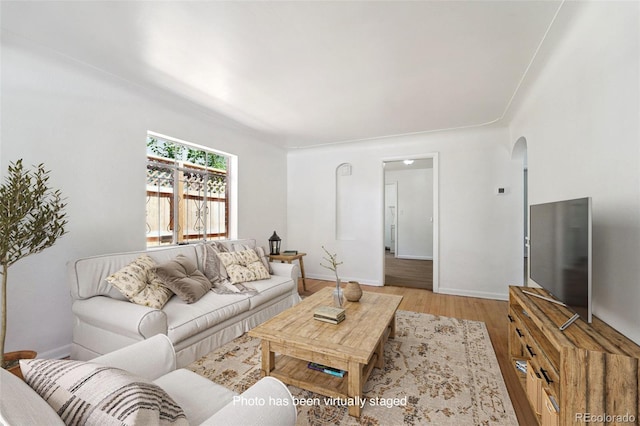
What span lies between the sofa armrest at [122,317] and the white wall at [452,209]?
3.53 meters

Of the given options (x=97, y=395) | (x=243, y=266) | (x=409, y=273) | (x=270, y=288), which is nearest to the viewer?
(x=97, y=395)

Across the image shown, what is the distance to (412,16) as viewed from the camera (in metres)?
1.80

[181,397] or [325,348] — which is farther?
[325,348]

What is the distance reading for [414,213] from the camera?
788 cm

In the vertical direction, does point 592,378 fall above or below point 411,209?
below

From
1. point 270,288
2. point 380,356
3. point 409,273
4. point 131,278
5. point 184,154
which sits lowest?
point 409,273

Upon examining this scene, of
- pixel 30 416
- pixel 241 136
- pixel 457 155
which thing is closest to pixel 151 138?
pixel 241 136

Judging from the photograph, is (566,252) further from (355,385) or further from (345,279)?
(345,279)

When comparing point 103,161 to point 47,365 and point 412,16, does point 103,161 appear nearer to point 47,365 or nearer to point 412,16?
point 47,365

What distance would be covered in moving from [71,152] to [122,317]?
1576 mm

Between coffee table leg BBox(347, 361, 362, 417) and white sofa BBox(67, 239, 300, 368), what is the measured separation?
128cm

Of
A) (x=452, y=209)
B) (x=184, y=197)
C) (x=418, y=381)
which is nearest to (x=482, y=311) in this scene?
(x=452, y=209)

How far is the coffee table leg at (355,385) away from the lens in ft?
5.42

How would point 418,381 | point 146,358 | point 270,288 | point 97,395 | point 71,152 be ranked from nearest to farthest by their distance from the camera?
point 97,395 → point 146,358 → point 418,381 → point 71,152 → point 270,288
